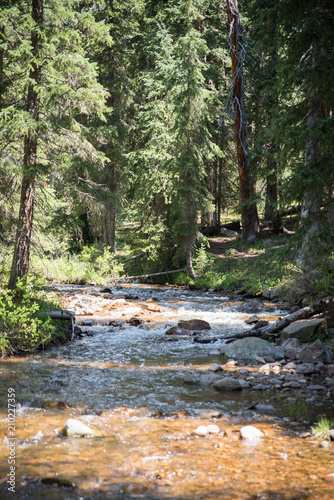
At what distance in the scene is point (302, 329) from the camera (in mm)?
8141

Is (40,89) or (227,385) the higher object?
(40,89)

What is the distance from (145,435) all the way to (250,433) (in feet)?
3.69

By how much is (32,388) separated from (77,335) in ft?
11.8

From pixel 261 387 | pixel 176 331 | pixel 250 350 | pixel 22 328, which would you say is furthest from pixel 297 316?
pixel 22 328

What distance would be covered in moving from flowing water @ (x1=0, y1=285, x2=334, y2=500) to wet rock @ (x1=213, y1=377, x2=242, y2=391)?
113 millimetres

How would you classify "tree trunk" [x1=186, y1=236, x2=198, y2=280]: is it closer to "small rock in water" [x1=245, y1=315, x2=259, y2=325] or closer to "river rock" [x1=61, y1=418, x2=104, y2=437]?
"small rock in water" [x1=245, y1=315, x2=259, y2=325]

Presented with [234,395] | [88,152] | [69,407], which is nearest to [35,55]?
[88,152]

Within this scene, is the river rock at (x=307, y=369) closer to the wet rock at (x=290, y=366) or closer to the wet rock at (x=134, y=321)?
the wet rock at (x=290, y=366)

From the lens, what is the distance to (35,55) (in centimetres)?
859

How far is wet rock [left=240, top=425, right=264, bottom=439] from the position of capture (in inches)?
171

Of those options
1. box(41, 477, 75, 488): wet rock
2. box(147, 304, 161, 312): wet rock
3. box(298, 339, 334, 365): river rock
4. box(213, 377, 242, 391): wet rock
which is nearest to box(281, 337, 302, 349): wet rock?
box(298, 339, 334, 365): river rock

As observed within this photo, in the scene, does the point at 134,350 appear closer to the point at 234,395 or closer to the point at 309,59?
the point at 234,395

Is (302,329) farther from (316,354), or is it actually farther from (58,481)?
(58,481)

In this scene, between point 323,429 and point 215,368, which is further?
point 215,368
